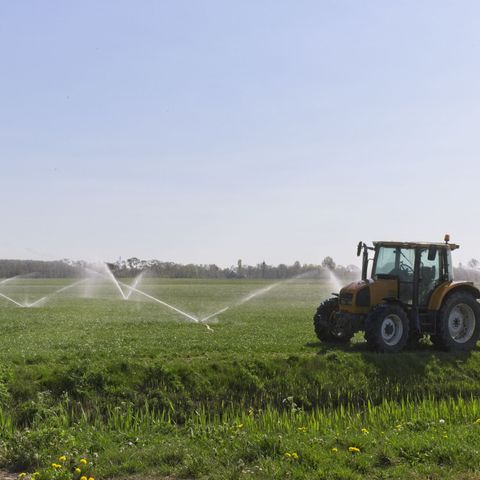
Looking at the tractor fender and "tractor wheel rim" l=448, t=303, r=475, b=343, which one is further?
"tractor wheel rim" l=448, t=303, r=475, b=343

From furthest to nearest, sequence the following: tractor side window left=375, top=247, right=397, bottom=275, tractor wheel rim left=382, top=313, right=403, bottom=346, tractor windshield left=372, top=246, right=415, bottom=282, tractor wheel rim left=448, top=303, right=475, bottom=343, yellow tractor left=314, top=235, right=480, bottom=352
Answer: tractor wheel rim left=448, top=303, right=475, bottom=343 < tractor side window left=375, top=247, right=397, bottom=275 < tractor windshield left=372, top=246, right=415, bottom=282 < yellow tractor left=314, top=235, right=480, bottom=352 < tractor wheel rim left=382, top=313, right=403, bottom=346

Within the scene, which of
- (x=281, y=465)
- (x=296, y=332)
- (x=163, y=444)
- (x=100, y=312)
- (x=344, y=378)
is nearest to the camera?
(x=281, y=465)

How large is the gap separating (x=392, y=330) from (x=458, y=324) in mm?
2578

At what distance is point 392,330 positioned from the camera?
17875 mm

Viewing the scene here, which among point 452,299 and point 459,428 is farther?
point 452,299

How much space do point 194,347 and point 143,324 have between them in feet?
23.8

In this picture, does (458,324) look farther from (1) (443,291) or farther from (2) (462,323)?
(1) (443,291)

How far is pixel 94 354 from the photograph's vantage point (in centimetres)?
1620

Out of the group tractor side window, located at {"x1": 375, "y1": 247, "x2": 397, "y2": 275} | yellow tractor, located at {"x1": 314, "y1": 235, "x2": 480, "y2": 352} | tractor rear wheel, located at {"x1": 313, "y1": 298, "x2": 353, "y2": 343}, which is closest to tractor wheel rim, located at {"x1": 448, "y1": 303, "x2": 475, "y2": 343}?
yellow tractor, located at {"x1": 314, "y1": 235, "x2": 480, "y2": 352}

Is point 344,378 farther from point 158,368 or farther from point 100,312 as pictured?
point 100,312

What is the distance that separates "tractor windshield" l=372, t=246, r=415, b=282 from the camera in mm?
18609

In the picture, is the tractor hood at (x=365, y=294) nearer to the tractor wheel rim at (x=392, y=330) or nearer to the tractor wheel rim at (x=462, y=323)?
the tractor wheel rim at (x=392, y=330)

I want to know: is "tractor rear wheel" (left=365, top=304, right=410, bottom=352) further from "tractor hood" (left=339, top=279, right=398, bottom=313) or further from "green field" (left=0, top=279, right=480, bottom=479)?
"tractor hood" (left=339, top=279, right=398, bottom=313)

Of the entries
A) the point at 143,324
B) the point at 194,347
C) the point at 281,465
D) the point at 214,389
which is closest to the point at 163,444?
the point at 281,465
